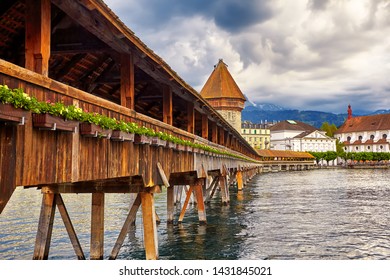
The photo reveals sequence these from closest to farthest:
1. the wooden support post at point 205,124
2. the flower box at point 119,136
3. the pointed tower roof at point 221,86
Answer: the flower box at point 119,136 < the wooden support post at point 205,124 < the pointed tower roof at point 221,86

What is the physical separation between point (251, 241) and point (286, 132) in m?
128

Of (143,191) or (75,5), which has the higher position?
(75,5)

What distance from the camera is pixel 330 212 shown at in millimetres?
24188

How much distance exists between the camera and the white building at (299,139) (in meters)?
135

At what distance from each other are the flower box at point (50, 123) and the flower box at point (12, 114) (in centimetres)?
23

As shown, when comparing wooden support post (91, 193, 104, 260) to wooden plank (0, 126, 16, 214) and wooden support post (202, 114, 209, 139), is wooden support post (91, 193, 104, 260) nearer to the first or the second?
wooden plank (0, 126, 16, 214)

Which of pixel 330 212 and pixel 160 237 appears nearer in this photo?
pixel 160 237

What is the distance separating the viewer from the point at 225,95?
209ft

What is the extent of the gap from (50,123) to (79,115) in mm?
856

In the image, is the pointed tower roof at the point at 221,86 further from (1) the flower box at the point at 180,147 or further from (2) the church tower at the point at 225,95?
(1) the flower box at the point at 180,147

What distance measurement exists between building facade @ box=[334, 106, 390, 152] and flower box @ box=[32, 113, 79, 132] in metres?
144

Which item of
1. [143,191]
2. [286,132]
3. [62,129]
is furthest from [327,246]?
[286,132]

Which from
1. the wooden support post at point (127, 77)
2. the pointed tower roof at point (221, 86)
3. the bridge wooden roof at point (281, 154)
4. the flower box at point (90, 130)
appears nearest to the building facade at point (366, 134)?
the bridge wooden roof at point (281, 154)
